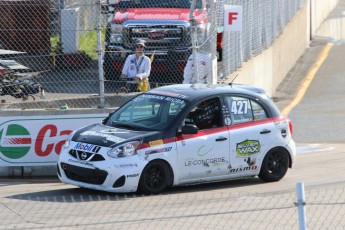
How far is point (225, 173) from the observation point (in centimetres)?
1302

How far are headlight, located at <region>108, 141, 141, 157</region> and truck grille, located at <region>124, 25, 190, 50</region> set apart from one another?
23.0 ft

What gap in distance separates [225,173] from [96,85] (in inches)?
128

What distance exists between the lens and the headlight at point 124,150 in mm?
12055

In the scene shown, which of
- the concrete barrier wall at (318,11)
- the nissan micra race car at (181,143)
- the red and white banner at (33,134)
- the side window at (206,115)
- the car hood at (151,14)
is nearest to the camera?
the nissan micra race car at (181,143)

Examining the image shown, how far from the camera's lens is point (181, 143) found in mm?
12508

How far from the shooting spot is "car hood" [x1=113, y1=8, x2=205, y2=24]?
1947 cm

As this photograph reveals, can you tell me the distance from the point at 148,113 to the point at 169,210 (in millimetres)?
2502

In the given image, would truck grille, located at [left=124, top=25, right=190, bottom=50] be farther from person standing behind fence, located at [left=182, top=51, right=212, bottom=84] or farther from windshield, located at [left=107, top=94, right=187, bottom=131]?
windshield, located at [left=107, top=94, right=187, bottom=131]

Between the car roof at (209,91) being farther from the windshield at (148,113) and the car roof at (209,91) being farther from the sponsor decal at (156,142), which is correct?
the sponsor decal at (156,142)

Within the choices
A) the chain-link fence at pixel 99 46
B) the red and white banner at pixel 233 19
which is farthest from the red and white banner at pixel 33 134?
the red and white banner at pixel 233 19

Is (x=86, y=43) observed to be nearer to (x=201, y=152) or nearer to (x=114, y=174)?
(x=201, y=152)

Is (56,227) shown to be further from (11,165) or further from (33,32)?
(33,32)

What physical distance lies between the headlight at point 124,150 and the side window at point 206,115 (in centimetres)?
103

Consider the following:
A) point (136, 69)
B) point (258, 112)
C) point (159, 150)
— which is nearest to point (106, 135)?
point (159, 150)
